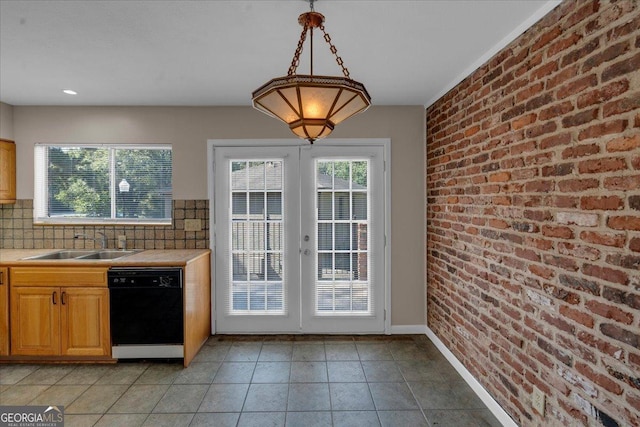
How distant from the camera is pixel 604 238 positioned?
1396 millimetres

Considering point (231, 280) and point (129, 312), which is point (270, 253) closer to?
point (231, 280)

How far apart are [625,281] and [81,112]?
448 centimetres

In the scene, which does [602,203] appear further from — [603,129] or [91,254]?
[91,254]

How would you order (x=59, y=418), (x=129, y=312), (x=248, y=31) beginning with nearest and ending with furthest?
(x=248, y=31), (x=59, y=418), (x=129, y=312)

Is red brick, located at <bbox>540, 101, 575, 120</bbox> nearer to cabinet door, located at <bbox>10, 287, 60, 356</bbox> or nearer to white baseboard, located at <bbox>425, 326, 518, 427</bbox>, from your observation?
white baseboard, located at <bbox>425, 326, 518, 427</bbox>

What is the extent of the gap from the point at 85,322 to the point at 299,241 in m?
2.01

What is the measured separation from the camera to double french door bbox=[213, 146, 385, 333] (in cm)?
351

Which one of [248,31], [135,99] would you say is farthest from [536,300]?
[135,99]

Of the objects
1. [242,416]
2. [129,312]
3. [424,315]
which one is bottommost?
[242,416]

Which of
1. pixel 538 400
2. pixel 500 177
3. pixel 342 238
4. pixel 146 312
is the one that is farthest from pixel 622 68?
pixel 146 312

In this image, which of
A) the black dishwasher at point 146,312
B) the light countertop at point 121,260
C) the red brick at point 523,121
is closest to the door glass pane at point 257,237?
the light countertop at point 121,260

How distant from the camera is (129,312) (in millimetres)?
2869

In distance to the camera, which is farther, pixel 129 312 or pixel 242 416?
pixel 129 312

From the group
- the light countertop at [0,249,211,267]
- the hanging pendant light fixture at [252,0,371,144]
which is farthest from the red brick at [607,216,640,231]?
the light countertop at [0,249,211,267]
